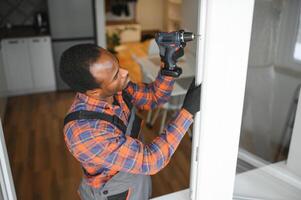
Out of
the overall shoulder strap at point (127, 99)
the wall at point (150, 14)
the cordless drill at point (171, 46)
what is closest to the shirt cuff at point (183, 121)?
the cordless drill at point (171, 46)

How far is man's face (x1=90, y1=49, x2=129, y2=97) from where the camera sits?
0.90m

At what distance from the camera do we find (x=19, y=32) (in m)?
4.01

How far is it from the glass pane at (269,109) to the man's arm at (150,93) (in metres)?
0.31

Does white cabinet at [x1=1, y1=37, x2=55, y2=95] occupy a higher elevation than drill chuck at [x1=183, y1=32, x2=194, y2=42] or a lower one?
lower

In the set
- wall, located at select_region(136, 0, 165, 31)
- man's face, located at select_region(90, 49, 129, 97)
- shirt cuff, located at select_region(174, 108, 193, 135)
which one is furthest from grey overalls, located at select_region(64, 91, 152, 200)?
wall, located at select_region(136, 0, 165, 31)

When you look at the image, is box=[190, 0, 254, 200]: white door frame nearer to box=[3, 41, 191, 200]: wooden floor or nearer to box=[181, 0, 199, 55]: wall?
box=[3, 41, 191, 200]: wooden floor

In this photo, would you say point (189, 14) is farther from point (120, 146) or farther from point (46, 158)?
point (120, 146)

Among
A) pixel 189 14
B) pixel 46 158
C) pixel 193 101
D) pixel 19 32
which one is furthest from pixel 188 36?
pixel 19 32

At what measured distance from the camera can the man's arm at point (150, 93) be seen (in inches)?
44.3

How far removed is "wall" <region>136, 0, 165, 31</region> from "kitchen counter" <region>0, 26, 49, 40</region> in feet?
11.8

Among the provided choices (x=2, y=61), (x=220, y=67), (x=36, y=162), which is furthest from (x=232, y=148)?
(x=2, y=61)

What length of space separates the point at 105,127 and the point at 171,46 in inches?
13.2

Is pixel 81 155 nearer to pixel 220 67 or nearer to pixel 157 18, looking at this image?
pixel 220 67

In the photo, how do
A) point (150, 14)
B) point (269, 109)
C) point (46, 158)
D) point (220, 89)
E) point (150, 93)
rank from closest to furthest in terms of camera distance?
point (220, 89) → point (150, 93) → point (269, 109) → point (46, 158) → point (150, 14)
